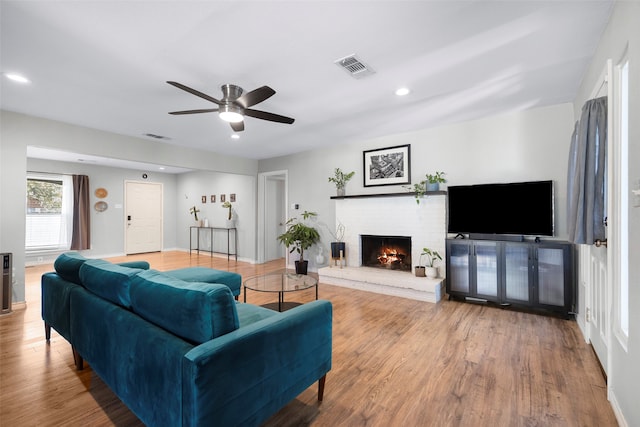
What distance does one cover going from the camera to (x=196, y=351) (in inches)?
46.2

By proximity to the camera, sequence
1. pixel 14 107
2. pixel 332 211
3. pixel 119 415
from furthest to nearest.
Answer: pixel 332 211, pixel 14 107, pixel 119 415

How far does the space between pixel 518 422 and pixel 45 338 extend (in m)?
3.96

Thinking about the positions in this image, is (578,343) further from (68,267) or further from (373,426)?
(68,267)

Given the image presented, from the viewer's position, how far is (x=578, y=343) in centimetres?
266

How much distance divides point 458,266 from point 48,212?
28.6 ft

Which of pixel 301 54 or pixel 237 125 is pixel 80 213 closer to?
pixel 237 125

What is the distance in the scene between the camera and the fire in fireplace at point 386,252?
479 cm

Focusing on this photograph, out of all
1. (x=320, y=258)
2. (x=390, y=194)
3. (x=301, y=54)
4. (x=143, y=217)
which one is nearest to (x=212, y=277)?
(x=301, y=54)

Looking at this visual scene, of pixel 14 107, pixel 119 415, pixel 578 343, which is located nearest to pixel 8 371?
pixel 119 415

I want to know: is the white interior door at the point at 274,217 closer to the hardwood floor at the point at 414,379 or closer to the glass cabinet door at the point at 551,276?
the hardwood floor at the point at 414,379

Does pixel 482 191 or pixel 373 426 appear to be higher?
pixel 482 191

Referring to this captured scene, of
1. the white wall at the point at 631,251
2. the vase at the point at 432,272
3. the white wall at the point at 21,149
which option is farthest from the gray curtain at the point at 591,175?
the white wall at the point at 21,149

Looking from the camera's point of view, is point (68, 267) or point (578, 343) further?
point (578, 343)

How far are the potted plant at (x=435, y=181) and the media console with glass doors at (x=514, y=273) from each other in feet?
2.67
